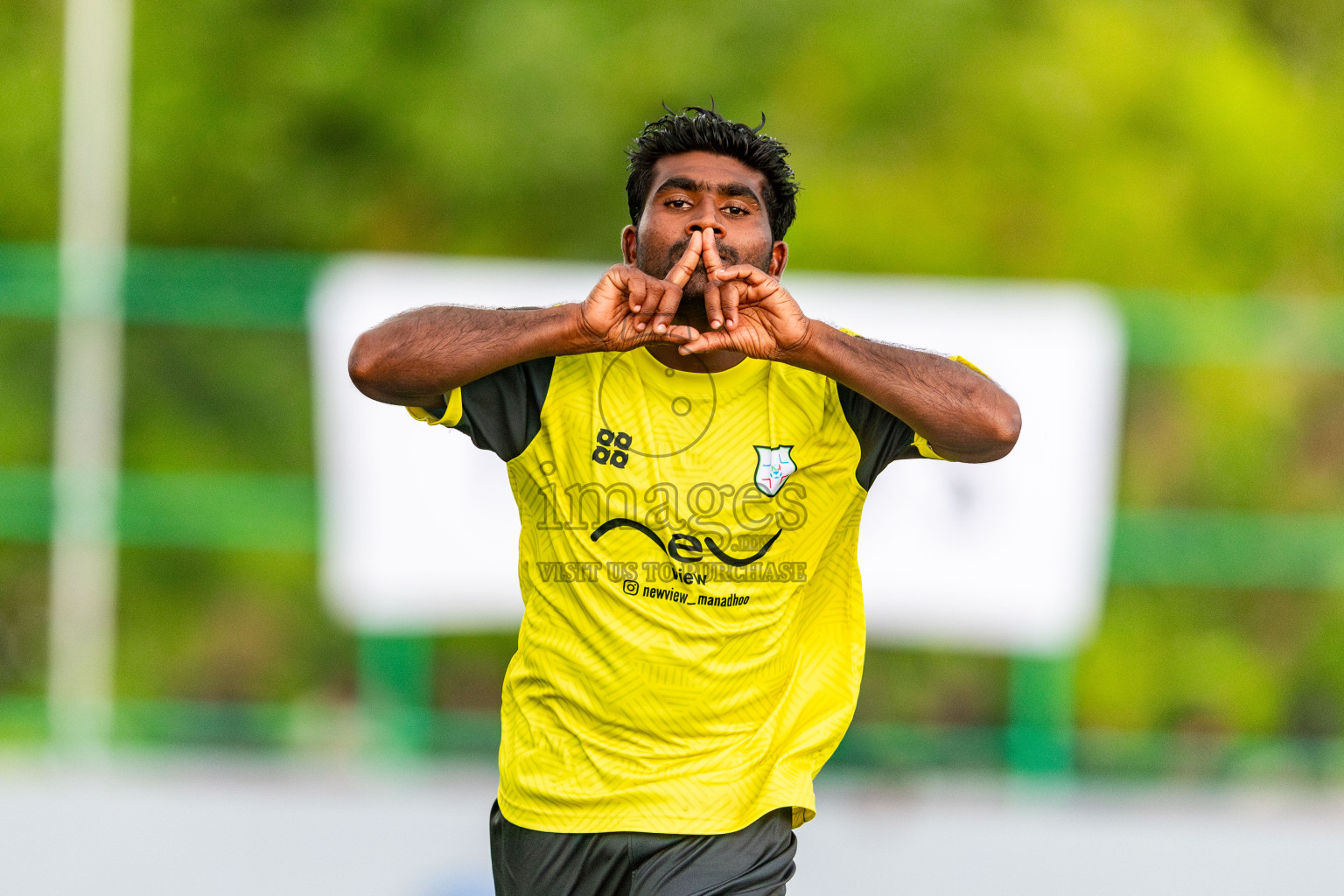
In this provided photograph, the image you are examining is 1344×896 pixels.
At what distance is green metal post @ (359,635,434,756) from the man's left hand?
493 centimetres

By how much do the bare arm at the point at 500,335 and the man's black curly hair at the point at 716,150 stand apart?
33cm

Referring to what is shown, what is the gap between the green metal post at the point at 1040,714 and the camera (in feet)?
23.5

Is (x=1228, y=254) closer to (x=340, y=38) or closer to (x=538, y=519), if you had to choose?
(x=340, y=38)

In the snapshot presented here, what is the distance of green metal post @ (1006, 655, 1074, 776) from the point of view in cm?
718

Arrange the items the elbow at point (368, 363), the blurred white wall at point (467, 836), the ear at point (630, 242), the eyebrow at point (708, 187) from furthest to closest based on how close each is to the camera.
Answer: the blurred white wall at point (467, 836) < the ear at point (630, 242) < the eyebrow at point (708, 187) < the elbow at point (368, 363)

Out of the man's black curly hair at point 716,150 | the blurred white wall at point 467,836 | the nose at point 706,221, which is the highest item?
the man's black curly hair at point 716,150

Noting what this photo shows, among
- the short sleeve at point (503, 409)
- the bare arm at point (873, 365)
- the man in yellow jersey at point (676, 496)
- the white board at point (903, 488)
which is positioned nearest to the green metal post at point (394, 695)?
the white board at point (903, 488)

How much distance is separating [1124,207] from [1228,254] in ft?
2.41

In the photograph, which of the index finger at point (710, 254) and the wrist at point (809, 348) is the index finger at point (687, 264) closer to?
the index finger at point (710, 254)

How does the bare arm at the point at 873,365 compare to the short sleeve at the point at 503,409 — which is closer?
the bare arm at the point at 873,365

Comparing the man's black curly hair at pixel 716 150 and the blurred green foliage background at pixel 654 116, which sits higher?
the blurred green foliage background at pixel 654 116

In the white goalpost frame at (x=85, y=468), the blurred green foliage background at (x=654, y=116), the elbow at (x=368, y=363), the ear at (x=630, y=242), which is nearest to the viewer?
the elbow at (x=368, y=363)

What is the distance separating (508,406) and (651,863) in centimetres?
90

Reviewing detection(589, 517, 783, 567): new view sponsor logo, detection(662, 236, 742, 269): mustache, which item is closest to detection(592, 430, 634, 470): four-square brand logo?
detection(589, 517, 783, 567): new view sponsor logo
